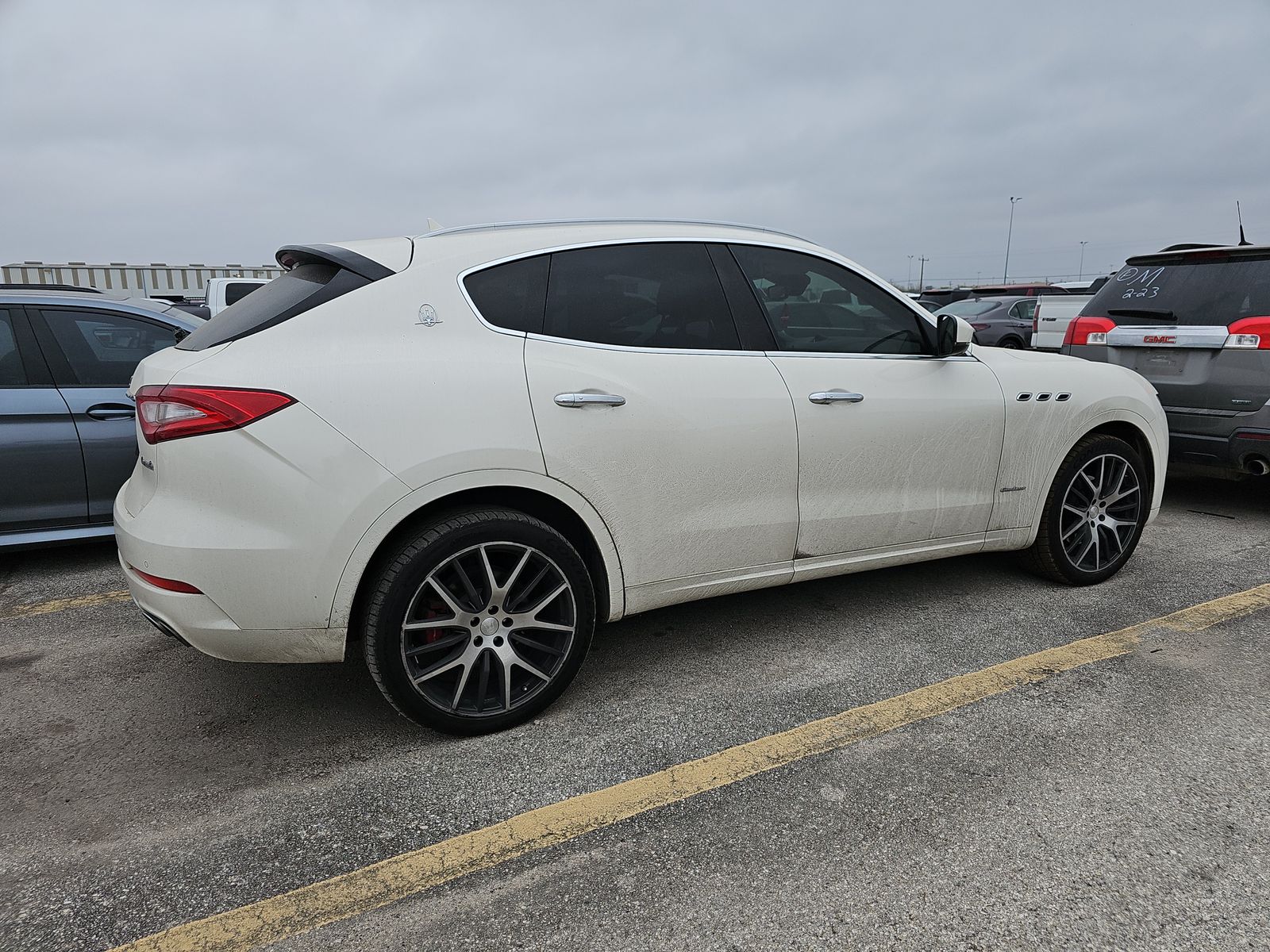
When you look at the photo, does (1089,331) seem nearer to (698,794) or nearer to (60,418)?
(698,794)

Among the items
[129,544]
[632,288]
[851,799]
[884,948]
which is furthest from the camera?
[632,288]

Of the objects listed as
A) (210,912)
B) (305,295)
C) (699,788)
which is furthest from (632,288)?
(210,912)

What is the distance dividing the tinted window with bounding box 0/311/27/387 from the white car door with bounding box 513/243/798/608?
3.30 meters

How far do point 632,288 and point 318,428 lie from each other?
123 cm

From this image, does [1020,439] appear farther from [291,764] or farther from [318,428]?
[291,764]

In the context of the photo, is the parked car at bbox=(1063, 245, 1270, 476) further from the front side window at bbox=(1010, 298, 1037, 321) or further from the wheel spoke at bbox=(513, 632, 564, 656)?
the front side window at bbox=(1010, 298, 1037, 321)

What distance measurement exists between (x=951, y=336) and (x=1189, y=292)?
299cm

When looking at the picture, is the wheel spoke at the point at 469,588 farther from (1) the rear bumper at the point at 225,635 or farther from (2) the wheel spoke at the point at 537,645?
(1) the rear bumper at the point at 225,635

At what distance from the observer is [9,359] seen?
4.42m

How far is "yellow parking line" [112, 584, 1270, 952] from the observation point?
1.97 metres

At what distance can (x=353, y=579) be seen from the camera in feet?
8.34

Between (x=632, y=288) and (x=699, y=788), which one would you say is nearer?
(x=699, y=788)

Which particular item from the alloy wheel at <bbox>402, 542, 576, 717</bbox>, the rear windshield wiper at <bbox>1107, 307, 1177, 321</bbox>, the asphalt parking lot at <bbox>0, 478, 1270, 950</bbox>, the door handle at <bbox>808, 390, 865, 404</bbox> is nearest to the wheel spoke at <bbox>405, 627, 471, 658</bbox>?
the alloy wheel at <bbox>402, 542, 576, 717</bbox>

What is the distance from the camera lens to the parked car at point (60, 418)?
14.2 feet
